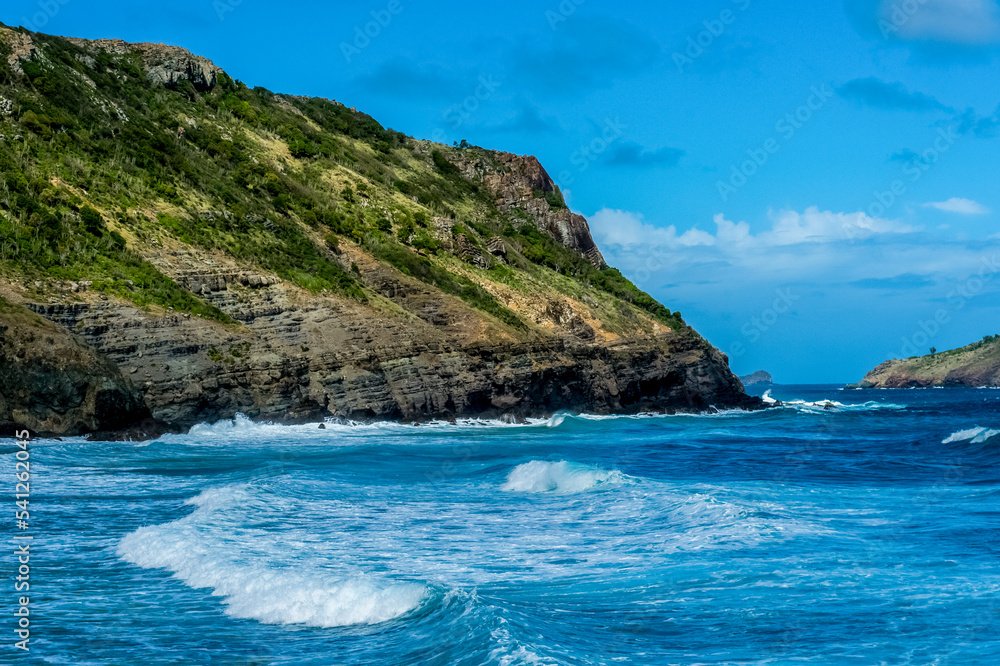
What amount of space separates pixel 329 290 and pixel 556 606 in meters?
45.0

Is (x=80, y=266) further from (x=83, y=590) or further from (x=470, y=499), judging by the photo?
(x=83, y=590)

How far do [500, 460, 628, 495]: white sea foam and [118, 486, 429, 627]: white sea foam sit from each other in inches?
A: 368

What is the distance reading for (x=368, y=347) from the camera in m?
52.0

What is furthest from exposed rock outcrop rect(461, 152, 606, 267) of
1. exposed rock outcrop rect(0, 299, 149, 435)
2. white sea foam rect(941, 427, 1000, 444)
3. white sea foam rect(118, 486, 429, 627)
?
white sea foam rect(118, 486, 429, 627)

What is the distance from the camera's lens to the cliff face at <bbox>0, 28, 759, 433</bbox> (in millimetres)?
41938

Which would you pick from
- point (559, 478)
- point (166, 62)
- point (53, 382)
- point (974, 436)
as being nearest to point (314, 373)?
point (53, 382)

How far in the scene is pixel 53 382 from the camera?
116 feet

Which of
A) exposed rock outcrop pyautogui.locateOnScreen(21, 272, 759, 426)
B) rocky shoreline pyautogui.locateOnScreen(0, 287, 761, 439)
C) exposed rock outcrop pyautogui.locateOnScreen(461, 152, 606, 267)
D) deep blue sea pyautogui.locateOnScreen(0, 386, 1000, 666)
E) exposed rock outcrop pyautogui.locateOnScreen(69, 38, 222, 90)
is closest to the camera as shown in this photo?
deep blue sea pyautogui.locateOnScreen(0, 386, 1000, 666)

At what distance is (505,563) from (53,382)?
2732cm

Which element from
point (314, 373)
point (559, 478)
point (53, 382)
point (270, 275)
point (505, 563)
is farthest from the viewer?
point (270, 275)

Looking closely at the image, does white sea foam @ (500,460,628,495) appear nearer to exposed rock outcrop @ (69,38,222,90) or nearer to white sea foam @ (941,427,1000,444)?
white sea foam @ (941,427,1000,444)

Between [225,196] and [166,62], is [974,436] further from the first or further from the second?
[166,62]

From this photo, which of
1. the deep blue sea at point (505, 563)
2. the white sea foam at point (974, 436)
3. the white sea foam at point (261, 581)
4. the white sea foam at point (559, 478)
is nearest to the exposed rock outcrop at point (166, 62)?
the deep blue sea at point (505, 563)

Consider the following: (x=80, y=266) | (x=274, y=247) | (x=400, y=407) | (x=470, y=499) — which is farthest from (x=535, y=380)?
(x=470, y=499)
